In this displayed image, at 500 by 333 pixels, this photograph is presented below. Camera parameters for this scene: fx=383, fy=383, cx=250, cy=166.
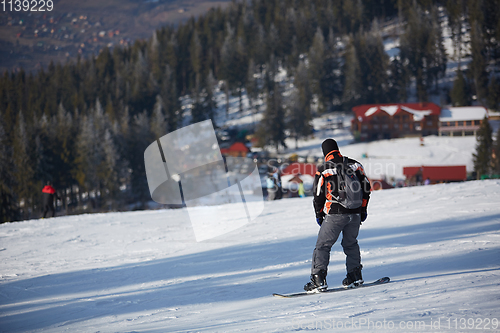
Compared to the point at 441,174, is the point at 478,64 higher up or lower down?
higher up

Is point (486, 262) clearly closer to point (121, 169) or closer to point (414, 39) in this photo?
point (121, 169)

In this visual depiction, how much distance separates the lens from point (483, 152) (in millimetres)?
37938

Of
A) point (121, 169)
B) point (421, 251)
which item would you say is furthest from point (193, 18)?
point (421, 251)

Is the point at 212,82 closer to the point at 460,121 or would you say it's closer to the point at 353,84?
the point at 353,84

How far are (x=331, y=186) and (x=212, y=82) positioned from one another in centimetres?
6546

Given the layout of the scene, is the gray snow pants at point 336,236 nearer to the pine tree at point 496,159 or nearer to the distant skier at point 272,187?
the distant skier at point 272,187

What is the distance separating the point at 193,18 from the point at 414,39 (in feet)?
177

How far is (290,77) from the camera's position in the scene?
7225cm

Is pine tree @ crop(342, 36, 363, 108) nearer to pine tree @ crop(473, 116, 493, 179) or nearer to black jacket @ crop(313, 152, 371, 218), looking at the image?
pine tree @ crop(473, 116, 493, 179)

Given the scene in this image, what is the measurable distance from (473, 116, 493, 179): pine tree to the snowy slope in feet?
102

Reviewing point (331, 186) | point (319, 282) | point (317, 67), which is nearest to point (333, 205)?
point (331, 186)

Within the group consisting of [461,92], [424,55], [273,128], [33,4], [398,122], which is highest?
[424,55]

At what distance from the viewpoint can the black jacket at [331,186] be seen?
160 inches

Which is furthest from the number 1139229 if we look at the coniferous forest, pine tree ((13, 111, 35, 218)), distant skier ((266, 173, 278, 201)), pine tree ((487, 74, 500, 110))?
pine tree ((487, 74, 500, 110))
